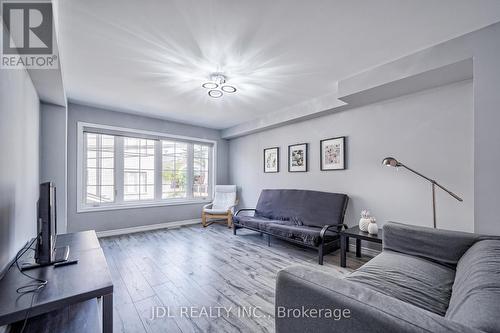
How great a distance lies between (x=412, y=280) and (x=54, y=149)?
4341 millimetres

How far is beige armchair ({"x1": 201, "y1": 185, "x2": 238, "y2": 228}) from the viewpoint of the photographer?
4.90 m

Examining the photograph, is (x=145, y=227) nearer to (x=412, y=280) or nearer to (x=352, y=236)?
(x=352, y=236)

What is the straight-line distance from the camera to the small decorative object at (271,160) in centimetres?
467

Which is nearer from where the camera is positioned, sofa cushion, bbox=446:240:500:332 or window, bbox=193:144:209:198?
sofa cushion, bbox=446:240:500:332

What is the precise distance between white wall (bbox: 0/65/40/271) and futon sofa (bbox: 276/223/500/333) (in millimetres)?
1915

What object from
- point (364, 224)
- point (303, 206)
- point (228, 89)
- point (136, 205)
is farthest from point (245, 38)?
point (136, 205)

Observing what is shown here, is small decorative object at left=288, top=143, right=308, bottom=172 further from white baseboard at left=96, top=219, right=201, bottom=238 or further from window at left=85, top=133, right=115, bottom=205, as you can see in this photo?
A: window at left=85, top=133, right=115, bottom=205

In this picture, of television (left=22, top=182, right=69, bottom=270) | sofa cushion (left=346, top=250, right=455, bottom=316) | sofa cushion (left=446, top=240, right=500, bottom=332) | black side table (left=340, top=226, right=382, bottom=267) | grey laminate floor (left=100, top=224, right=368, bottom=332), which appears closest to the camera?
sofa cushion (left=446, top=240, right=500, bottom=332)

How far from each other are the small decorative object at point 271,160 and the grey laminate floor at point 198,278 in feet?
4.84

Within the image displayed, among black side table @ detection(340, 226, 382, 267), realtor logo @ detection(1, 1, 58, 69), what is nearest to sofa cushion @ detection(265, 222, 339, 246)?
black side table @ detection(340, 226, 382, 267)

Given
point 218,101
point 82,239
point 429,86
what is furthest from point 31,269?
point 429,86

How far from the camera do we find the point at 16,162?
179 centimetres

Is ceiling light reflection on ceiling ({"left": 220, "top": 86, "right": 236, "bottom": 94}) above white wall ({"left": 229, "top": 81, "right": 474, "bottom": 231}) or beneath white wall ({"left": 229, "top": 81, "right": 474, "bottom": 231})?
above

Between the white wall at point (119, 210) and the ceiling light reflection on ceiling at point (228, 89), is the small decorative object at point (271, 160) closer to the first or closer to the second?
the white wall at point (119, 210)
